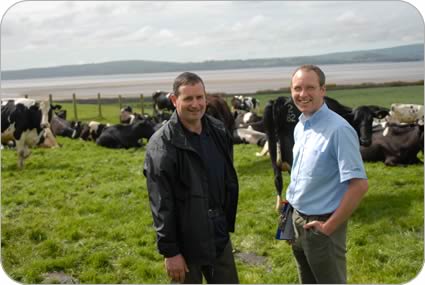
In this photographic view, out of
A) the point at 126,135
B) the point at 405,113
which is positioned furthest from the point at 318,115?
the point at 405,113

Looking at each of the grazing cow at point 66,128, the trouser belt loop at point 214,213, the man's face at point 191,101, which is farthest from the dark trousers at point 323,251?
the grazing cow at point 66,128

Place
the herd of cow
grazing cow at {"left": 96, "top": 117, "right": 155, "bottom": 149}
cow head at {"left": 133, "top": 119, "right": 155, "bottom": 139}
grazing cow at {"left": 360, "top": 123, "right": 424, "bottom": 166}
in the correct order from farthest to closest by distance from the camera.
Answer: cow head at {"left": 133, "top": 119, "right": 155, "bottom": 139}
grazing cow at {"left": 96, "top": 117, "right": 155, "bottom": 149}
grazing cow at {"left": 360, "top": 123, "right": 424, "bottom": 166}
the herd of cow

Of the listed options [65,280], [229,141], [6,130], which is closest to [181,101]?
[229,141]

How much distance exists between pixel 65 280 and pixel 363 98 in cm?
2208

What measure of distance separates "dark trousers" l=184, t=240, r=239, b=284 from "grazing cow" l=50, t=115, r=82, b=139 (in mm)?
14063

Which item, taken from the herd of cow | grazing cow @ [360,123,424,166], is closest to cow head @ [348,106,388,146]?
the herd of cow

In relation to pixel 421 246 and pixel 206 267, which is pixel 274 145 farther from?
pixel 206 267

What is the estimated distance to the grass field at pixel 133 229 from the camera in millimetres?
4805

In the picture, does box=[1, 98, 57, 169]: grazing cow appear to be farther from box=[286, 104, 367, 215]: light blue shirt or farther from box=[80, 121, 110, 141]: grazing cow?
box=[286, 104, 367, 215]: light blue shirt

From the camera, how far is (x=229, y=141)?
10.8ft

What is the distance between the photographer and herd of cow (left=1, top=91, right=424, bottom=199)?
269 inches

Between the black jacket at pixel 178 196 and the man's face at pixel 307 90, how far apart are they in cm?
71

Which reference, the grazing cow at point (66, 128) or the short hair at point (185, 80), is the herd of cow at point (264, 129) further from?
the short hair at point (185, 80)

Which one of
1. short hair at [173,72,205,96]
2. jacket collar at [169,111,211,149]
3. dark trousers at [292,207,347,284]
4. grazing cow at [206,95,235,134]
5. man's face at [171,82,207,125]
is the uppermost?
short hair at [173,72,205,96]
